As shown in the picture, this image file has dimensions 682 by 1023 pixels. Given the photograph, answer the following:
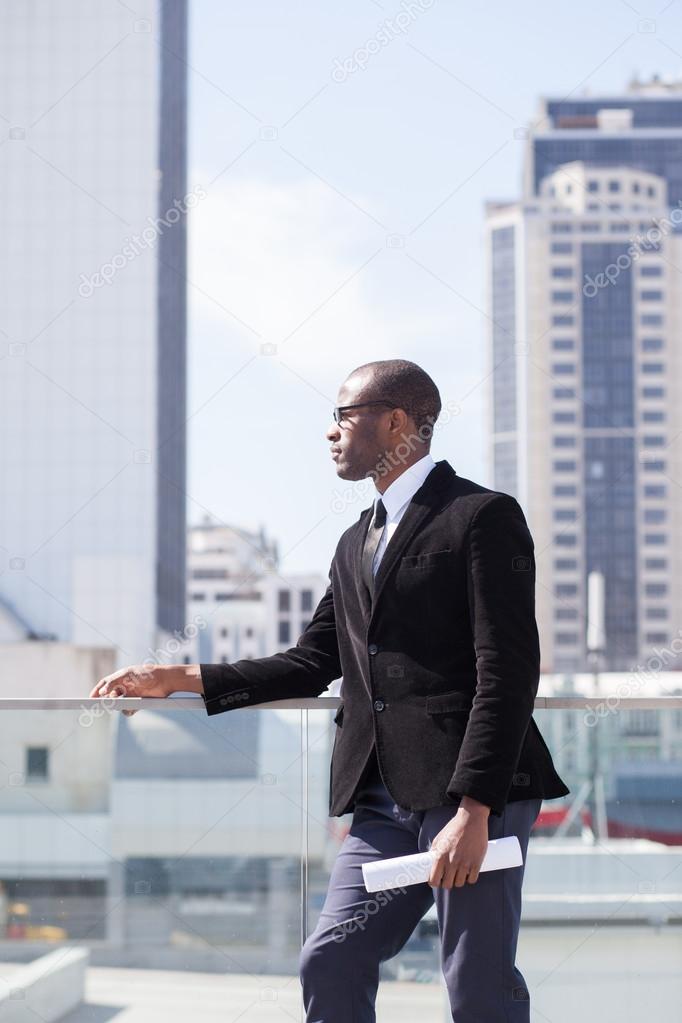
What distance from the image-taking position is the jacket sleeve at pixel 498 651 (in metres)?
1.92

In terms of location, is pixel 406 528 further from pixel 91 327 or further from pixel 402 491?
pixel 91 327

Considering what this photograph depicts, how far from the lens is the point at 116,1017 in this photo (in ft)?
8.91

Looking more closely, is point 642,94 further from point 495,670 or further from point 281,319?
point 495,670

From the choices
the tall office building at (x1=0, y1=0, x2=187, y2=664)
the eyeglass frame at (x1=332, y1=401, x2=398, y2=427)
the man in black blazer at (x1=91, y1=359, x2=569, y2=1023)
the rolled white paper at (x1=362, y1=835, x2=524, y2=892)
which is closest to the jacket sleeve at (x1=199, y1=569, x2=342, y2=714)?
the man in black blazer at (x1=91, y1=359, x2=569, y2=1023)

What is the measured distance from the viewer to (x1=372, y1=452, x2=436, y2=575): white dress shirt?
219 centimetres

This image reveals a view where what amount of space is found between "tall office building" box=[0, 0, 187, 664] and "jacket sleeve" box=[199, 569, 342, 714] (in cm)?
5671

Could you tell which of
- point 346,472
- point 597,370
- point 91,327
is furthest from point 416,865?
point 597,370

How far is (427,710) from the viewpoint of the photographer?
204 centimetres

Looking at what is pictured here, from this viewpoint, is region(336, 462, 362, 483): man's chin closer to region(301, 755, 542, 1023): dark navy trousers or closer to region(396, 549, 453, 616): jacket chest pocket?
region(396, 549, 453, 616): jacket chest pocket

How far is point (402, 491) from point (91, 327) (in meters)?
63.4

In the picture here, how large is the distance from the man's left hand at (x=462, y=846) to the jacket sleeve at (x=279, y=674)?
0.56 m

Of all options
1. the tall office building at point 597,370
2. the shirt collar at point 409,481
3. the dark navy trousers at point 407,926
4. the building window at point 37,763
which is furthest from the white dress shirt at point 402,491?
the tall office building at point 597,370

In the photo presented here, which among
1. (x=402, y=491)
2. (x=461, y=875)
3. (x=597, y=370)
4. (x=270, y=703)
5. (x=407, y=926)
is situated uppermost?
(x=597, y=370)

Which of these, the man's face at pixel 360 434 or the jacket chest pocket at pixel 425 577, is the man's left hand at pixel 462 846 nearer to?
the jacket chest pocket at pixel 425 577
